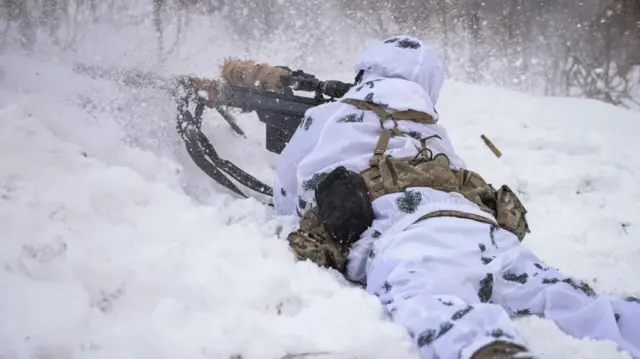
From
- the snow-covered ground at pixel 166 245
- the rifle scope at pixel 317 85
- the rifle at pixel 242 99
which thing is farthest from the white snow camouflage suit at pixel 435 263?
the rifle at pixel 242 99

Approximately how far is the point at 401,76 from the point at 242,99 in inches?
47.9

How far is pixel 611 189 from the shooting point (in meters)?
4.21

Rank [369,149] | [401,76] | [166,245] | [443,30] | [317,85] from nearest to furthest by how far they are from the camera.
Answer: [166,245] < [369,149] < [401,76] < [317,85] < [443,30]

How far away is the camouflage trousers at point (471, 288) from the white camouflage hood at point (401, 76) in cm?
66

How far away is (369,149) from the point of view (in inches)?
92.4

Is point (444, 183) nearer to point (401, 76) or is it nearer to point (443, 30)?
point (401, 76)

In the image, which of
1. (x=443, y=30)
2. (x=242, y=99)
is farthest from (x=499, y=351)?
(x=443, y=30)

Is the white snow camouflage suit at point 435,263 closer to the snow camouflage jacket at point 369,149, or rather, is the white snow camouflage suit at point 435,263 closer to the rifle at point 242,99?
the snow camouflage jacket at point 369,149

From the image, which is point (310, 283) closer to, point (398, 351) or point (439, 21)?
point (398, 351)

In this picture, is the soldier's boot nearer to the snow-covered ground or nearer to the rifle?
the snow-covered ground

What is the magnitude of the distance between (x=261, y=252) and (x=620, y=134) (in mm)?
4305

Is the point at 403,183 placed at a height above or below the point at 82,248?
above

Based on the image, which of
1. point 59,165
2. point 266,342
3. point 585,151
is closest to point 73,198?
point 59,165

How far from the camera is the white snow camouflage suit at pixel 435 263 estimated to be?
1565mm
